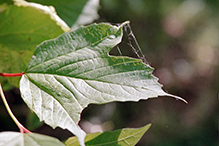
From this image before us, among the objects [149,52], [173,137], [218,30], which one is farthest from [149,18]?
[173,137]

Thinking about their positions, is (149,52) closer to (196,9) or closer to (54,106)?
(196,9)

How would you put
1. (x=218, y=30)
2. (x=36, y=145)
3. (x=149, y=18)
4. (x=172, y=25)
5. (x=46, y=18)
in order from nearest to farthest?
1. (x=36, y=145)
2. (x=46, y=18)
3. (x=149, y=18)
4. (x=172, y=25)
5. (x=218, y=30)

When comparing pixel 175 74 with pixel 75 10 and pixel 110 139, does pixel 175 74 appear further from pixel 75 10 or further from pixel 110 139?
pixel 110 139

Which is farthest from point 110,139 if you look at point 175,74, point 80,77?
point 175,74

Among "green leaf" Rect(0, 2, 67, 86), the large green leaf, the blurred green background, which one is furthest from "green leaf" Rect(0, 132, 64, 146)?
the blurred green background

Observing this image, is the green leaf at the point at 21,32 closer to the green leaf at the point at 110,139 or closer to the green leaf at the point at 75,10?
the green leaf at the point at 75,10

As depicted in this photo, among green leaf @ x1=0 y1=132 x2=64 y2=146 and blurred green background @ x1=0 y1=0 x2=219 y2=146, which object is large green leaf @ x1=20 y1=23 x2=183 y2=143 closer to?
green leaf @ x1=0 y1=132 x2=64 y2=146
